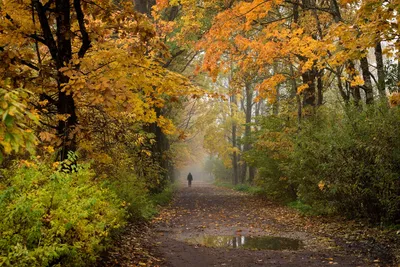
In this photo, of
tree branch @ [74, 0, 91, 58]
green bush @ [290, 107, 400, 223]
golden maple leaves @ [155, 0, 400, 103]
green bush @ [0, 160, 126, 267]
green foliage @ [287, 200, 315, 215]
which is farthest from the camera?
green foliage @ [287, 200, 315, 215]

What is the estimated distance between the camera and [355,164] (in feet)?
30.2

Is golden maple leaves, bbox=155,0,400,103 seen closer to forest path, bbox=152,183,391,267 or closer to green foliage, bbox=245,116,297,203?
green foliage, bbox=245,116,297,203

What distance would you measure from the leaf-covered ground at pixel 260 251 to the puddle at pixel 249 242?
11.5 inches

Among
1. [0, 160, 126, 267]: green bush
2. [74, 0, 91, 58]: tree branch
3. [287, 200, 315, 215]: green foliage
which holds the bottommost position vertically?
[287, 200, 315, 215]: green foliage

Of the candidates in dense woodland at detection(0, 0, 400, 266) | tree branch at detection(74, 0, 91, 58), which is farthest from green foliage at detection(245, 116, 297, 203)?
tree branch at detection(74, 0, 91, 58)

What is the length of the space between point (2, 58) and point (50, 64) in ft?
3.07

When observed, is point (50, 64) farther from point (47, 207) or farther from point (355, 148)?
point (355, 148)

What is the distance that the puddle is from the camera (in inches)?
339

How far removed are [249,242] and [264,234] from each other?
1.25 m

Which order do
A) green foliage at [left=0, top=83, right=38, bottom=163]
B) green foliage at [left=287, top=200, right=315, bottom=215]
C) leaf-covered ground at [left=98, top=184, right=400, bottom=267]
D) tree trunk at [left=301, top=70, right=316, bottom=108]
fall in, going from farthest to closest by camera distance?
tree trunk at [left=301, top=70, right=316, bottom=108]
green foliage at [left=287, top=200, right=315, bottom=215]
leaf-covered ground at [left=98, top=184, right=400, bottom=267]
green foliage at [left=0, top=83, right=38, bottom=163]

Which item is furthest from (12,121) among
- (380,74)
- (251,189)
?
(251,189)

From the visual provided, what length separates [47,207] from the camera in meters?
4.65

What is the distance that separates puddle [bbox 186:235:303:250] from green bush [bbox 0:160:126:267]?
13.8ft

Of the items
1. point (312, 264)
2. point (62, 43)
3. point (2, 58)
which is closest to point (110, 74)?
point (62, 43)
